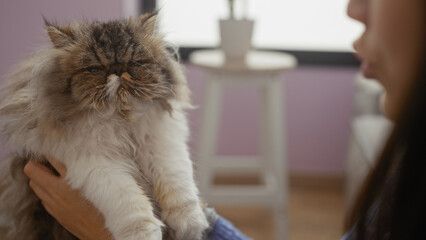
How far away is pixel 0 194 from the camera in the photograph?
38.6 inches

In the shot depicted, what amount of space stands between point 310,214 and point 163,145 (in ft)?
5.68

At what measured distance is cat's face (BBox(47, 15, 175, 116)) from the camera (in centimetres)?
78

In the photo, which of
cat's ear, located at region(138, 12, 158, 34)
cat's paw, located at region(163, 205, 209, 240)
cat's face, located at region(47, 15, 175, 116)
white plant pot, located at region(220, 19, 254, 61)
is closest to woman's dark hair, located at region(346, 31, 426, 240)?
cat's paw, located at region(163, 205, 209, 240)

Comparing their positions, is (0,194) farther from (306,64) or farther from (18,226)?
(306,64)

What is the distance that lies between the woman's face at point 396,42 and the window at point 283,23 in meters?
2.06

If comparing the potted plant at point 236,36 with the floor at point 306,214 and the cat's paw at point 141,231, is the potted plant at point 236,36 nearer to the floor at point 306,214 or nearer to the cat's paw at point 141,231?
the floor at point 306,214

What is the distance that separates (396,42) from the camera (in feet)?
1.56

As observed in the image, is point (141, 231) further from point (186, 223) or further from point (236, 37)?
point (236, 37)

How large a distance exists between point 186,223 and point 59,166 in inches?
10.6

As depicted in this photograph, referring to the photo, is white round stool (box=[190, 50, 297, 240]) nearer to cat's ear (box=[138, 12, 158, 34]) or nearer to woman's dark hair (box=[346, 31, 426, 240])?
cat's ear (box=[138, 12, 158, 34])

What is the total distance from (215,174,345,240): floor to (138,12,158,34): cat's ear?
1.51 meters

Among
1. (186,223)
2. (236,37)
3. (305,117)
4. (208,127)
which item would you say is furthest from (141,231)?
(305,117)

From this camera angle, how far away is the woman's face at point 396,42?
449 mm

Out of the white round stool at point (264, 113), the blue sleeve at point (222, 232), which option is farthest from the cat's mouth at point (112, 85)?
the white round stool at point (264, 113)
